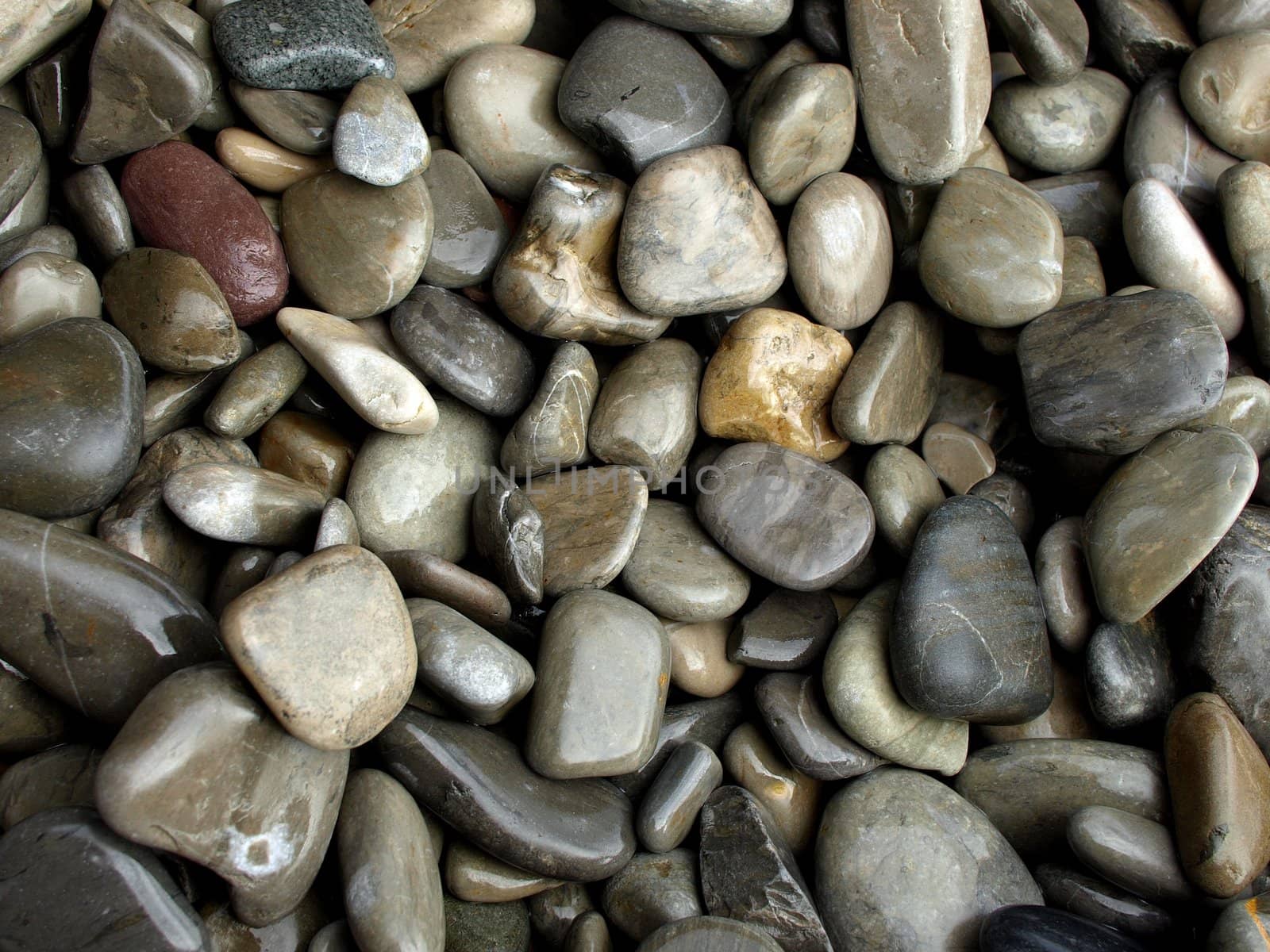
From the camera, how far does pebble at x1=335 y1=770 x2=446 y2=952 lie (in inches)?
70.7

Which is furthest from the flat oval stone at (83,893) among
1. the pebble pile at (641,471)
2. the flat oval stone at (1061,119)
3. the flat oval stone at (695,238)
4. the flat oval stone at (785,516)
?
the flat oval stone at (1061,119)

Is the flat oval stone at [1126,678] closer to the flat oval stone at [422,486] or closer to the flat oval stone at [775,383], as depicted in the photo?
the flat oval stone at [775,383]

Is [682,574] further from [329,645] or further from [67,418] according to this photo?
[67,418]

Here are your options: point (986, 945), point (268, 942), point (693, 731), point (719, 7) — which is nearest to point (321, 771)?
point (268, 942)

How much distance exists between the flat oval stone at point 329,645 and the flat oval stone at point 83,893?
0.35 metres

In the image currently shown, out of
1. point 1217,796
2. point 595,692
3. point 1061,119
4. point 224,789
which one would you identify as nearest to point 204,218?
point 224,789

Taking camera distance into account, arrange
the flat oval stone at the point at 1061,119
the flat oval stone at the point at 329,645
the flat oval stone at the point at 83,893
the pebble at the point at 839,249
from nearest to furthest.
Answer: the flat oval stone at the point at 83,893 → the flat oval stone at the point at 329,645 → the pebble at the point at 839,249 → the flat oval stone at the point at 1061,119

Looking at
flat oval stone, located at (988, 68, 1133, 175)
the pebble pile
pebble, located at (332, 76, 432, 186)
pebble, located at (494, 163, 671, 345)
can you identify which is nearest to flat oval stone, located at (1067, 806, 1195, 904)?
the pebble pile

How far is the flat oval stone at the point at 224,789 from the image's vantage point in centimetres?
165

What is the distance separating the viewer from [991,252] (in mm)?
2482

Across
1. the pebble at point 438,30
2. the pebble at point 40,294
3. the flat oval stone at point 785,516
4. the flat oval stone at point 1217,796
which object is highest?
the pebble at point 438,30

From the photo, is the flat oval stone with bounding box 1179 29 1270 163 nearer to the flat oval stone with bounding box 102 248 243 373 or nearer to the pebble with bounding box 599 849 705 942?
the pebble with bounding box 599 849 705 942

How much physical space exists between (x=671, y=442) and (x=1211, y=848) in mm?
1513

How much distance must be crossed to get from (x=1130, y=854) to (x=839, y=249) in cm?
159
